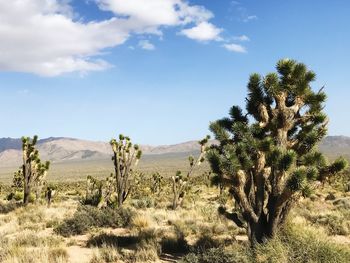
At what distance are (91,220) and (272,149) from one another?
7.97 metres

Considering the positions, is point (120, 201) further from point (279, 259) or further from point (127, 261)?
point (279, 259)

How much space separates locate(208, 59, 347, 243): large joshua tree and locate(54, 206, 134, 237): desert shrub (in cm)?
559

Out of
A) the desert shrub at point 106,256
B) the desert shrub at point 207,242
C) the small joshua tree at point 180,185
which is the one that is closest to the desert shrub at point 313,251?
the desert shrub at point 207,242

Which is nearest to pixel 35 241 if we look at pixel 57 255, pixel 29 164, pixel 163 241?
pixel 57 255

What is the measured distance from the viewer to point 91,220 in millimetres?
15047

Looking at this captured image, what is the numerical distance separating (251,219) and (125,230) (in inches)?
232

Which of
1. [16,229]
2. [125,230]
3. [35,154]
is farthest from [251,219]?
[35,154]

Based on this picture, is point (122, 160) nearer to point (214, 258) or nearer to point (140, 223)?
point (140, 223)

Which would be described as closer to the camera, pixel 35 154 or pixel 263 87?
pixel 263 87

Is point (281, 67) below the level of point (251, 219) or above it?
above

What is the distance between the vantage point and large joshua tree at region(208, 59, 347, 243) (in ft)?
31.1

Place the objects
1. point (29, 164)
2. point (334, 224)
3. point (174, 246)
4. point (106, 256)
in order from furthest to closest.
A: 1. point (29, 164)
2. point (334, 224)
3. point (174, 246)
4. point (106, 256)

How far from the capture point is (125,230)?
14.6 m

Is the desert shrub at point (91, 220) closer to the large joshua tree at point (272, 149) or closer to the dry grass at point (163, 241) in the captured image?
the dry grass at point (163, 241)
